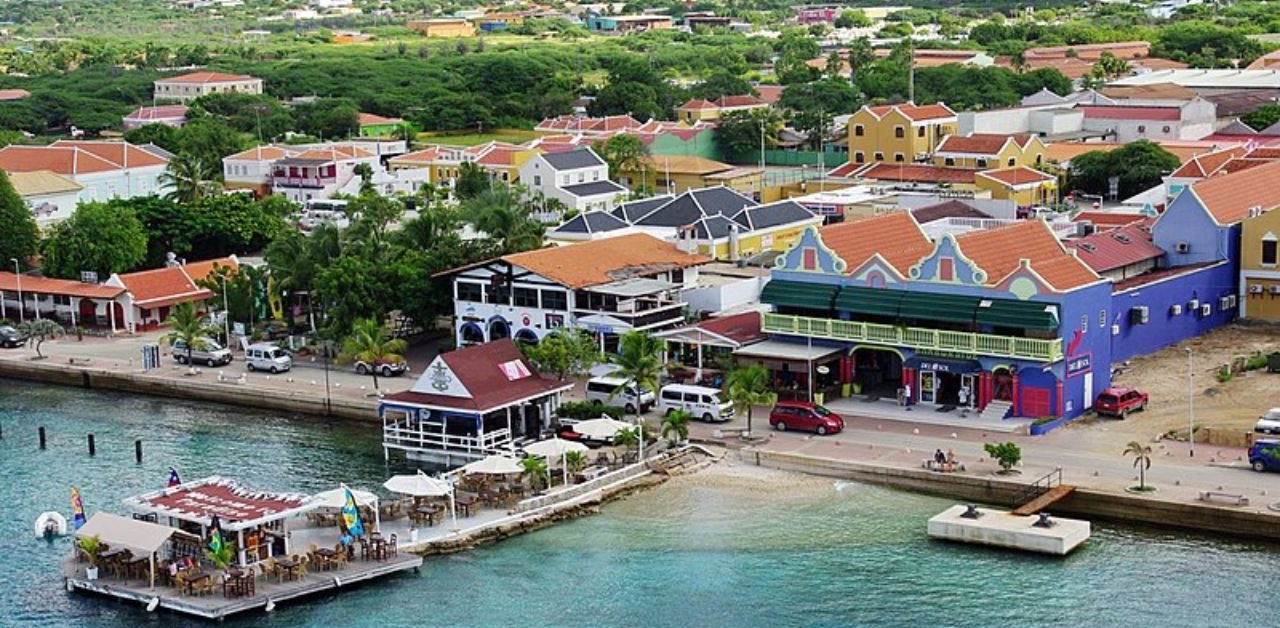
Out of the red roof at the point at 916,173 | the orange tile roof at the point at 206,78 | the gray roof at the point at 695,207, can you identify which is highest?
the orange tile roof at the point at 206,78

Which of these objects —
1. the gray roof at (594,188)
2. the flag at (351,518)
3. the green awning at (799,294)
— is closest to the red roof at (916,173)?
the gray roof at (594,188)

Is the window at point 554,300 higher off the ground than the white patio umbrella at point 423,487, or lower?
higher

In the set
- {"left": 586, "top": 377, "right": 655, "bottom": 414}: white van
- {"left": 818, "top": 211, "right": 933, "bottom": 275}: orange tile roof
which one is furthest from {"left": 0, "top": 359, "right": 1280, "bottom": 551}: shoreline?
{"left": 818, "top": 211, "right": 933, "bottom": 275}: orange tile roof

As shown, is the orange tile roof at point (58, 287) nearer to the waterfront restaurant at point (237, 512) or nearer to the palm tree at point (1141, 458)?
the waterfront restaurant at point (237, 512)

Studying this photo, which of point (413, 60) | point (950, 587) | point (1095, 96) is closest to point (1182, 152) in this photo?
point (1095, 96)

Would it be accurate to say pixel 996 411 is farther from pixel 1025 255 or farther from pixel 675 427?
pixel 675 427

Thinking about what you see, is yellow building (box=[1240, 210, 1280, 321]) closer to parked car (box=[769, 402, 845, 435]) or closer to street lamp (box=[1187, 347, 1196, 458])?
street lamp (box=[1187, 347, 1196, 458])

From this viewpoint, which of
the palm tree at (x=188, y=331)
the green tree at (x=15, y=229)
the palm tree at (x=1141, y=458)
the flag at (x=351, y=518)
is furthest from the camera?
the green tree at (x=15, y=229)
